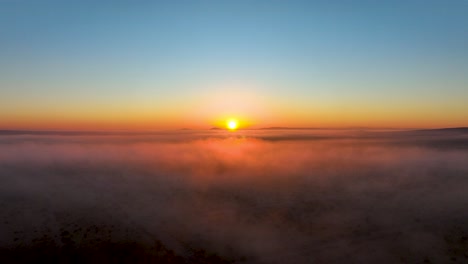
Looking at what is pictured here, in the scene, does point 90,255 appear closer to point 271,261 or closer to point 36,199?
point 271,261

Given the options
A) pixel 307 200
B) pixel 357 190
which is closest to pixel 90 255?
pixel 307 200

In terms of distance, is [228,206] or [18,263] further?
[228,206]

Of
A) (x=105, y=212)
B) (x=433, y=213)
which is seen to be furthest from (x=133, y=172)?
(x=433, y=213)

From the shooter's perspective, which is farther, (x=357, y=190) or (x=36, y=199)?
(x=357, y=190)

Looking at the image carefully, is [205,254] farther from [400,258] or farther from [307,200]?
[307,200]

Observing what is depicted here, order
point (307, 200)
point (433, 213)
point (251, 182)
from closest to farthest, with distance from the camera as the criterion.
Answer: point (433, 213) < point (307, 200) < point (251, 182)

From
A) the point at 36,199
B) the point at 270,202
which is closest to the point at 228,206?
the point at 270,202

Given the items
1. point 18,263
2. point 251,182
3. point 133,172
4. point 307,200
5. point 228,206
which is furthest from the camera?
point 133,172

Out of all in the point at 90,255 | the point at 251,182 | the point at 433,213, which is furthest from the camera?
the point at 251,182

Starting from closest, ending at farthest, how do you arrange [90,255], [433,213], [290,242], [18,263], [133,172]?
[18,263] → [90,255] → [290,242] → [433,213] → [133,172]
